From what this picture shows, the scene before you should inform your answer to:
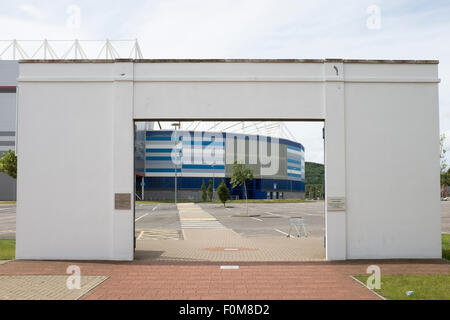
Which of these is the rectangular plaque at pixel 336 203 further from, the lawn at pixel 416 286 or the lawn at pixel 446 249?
the lawn at pixel 446 249

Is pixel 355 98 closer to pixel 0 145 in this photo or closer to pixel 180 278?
pixel 180 278

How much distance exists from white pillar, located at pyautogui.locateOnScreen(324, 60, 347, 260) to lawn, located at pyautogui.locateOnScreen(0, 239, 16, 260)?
8.76m

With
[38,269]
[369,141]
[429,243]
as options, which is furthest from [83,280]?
[429,243]

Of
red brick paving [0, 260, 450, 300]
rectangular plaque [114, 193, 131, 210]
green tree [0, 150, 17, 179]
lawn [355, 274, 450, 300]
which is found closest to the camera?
lawn [355, 274, 450, 300]

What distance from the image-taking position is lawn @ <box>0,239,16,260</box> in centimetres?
1277

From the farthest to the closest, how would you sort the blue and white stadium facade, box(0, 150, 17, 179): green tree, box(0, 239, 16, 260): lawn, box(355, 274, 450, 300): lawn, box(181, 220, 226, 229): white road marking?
the blue and white stadium facade < box(181, 220, 226, 229): white road marking < box(0, 150, 17, 179): green tree < box(0, 239, 16, 260): lawn < box(355, 274, 450, 300): lawn

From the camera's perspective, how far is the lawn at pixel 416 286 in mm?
7836

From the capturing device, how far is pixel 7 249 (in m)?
14.4

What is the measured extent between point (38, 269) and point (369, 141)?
9.00 meters

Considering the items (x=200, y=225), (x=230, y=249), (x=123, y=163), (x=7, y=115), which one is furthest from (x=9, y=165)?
(x=7, y=115)

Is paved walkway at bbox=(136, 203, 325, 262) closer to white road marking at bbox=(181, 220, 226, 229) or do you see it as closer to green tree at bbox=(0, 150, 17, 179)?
white road marking at bbox=(181, 220, 226, 229)

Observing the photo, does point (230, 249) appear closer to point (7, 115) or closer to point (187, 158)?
point (7, 115)

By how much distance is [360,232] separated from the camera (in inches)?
482

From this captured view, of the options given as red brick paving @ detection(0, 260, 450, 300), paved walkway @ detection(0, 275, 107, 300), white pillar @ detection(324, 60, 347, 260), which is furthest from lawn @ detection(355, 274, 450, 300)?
paved walkway @ detection(0, 275, 107, 300)
